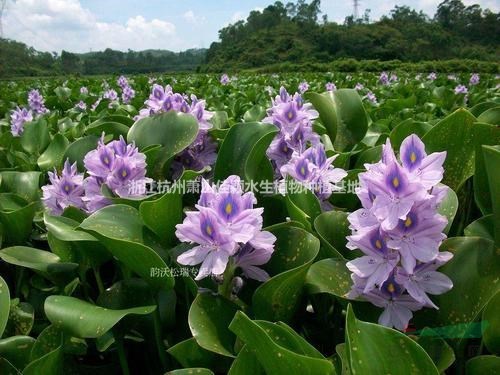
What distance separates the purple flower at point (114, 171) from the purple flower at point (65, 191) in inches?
4.0

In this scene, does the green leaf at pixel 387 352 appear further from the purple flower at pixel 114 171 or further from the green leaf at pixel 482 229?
the purple flower at pixel 114 171

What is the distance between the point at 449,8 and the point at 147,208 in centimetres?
8221

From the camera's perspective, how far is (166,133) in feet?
6.06

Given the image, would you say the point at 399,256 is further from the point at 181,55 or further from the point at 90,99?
the point at 181,55

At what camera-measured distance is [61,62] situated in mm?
63625

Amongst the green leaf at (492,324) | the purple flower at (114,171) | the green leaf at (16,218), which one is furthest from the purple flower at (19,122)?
the green leaf at (492,324)

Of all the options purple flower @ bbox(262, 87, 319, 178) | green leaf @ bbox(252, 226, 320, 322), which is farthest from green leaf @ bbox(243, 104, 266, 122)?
green leaf @ bbox(252, 226, 320, 322)

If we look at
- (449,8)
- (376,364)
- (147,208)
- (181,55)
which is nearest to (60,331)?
(147,208)

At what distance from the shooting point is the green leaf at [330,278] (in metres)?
1.11

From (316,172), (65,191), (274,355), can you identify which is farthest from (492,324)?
(65,191)

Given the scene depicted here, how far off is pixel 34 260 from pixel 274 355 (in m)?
0.92

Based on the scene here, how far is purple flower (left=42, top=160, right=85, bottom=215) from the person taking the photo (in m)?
1.66

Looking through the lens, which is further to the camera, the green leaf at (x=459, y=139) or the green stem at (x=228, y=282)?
the green leaf at (x=459, y=139)

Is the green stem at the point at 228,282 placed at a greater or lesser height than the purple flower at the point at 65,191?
lesser
